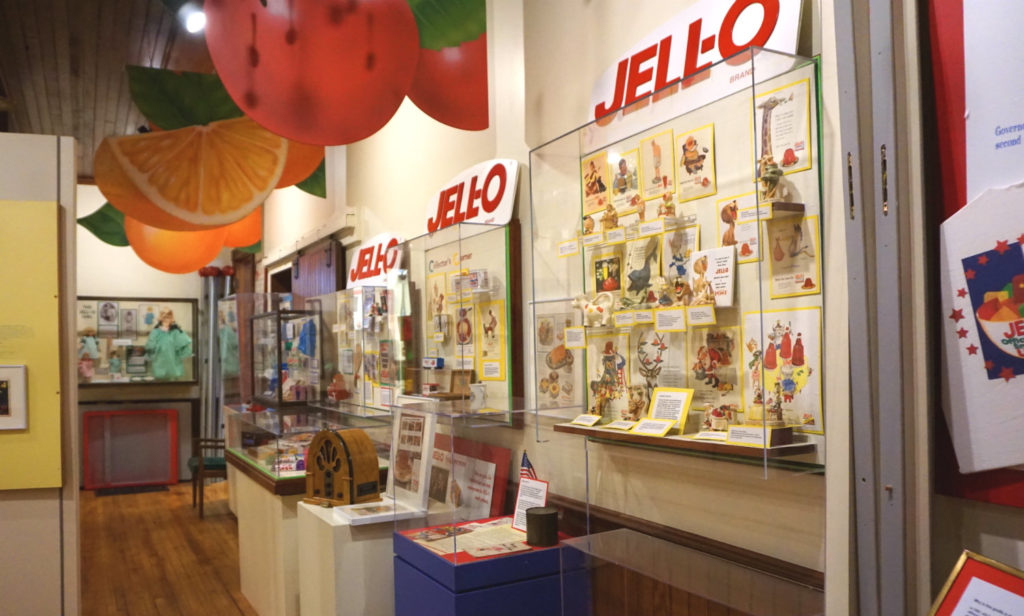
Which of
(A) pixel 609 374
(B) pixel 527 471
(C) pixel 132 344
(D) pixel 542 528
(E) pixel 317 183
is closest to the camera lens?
(A) pixel 609 374

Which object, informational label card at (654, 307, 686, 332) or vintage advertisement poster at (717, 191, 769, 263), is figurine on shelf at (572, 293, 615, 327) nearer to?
informational label card at (654, 307, 686, 332)

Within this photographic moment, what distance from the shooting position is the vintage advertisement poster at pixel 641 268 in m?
2.34

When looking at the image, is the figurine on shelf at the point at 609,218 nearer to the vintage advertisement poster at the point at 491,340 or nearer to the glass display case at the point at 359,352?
the vintage advertisement poster at the point at 491,340

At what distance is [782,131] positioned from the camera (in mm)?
1909

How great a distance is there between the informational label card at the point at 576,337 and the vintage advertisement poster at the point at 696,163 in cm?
62

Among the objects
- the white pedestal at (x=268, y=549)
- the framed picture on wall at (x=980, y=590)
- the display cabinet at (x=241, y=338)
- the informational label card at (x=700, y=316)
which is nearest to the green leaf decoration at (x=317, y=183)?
the display cabinet at (x=241, y=338)

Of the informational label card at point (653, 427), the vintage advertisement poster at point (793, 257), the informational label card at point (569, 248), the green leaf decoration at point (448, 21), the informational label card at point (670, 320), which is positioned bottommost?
the informational label card at point (653, 427)

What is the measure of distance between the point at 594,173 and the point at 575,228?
228mm

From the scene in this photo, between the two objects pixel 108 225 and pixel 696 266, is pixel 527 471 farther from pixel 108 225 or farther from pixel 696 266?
pixel 108 225

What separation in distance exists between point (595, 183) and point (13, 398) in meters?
2.60

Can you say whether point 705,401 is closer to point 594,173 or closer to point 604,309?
point 604,309

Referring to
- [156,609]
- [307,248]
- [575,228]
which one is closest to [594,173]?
[575,228]

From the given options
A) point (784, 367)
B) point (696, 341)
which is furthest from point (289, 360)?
point (784, 367)

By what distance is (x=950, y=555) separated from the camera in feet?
5.16
